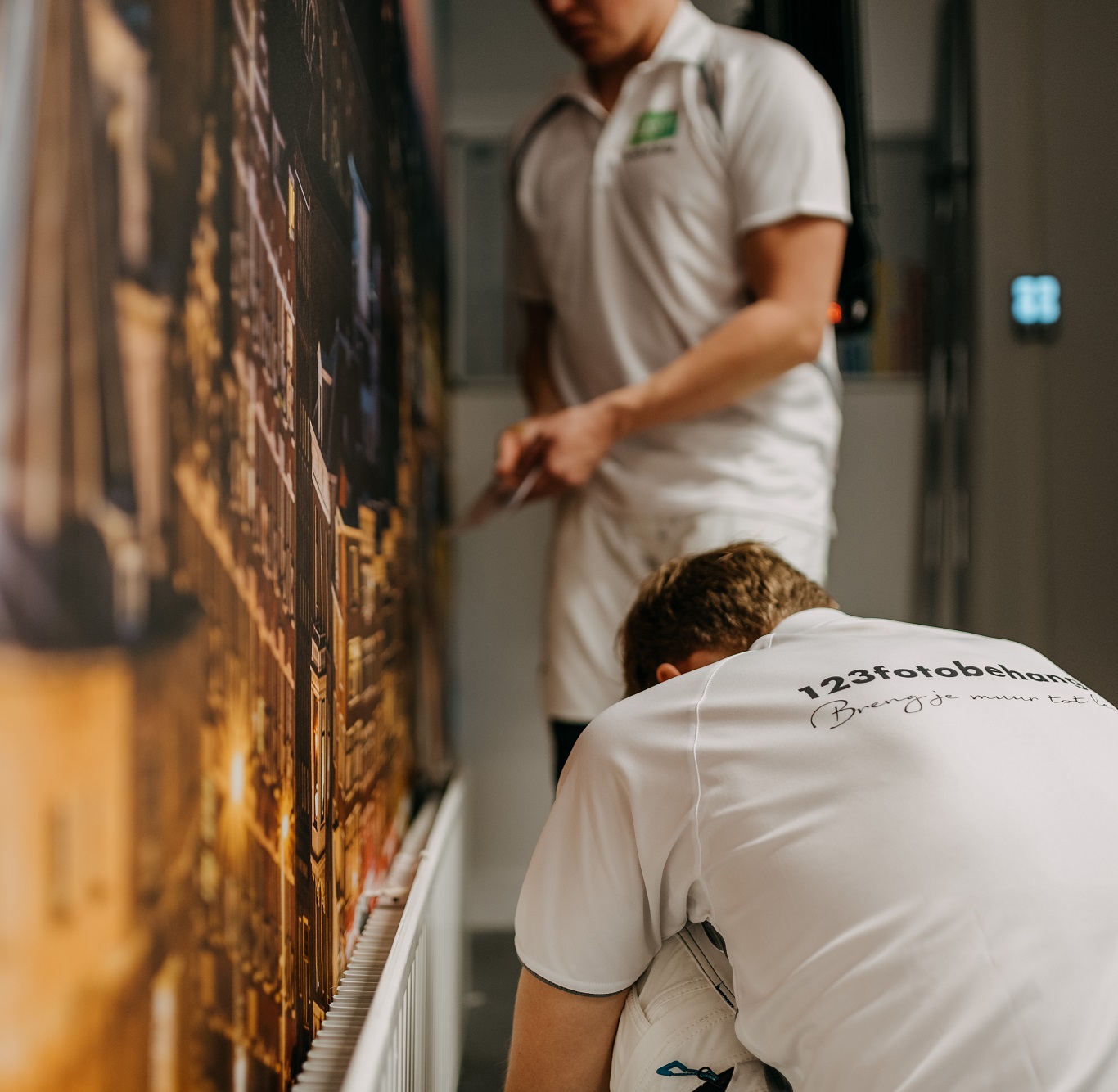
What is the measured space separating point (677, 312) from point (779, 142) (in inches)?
11.0

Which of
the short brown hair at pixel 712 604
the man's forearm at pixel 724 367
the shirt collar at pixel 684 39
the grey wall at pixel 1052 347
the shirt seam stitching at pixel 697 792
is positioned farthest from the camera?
the grey wall at pixel 1052 347

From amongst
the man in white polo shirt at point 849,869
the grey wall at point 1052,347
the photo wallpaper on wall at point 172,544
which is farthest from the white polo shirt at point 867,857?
the grey wall at point 1052,347

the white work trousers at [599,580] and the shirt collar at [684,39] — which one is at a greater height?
the shirt collar at [684,39]

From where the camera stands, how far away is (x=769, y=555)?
3.64 ft

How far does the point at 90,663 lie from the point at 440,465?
6.00 ft

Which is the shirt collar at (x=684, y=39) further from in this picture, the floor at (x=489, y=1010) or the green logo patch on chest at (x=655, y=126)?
the floor at (x=489, y=1010)

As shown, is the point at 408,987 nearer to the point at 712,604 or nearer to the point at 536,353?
the point at 712,604

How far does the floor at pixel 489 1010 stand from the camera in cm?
183

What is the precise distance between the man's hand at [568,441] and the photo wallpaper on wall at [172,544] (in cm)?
54

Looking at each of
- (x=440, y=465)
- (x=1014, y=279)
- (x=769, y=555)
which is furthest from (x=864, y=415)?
(x=769, y=555)

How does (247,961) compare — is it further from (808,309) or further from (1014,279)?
(1014,279)

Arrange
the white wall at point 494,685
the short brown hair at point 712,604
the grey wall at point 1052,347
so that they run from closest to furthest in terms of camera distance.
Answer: the short brown hair at point 712,604, the grey wall at point 1052,347, the white wall at point 494,685

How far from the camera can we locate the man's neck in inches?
63.3

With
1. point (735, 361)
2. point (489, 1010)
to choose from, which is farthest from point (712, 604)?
point (489, 1010)
